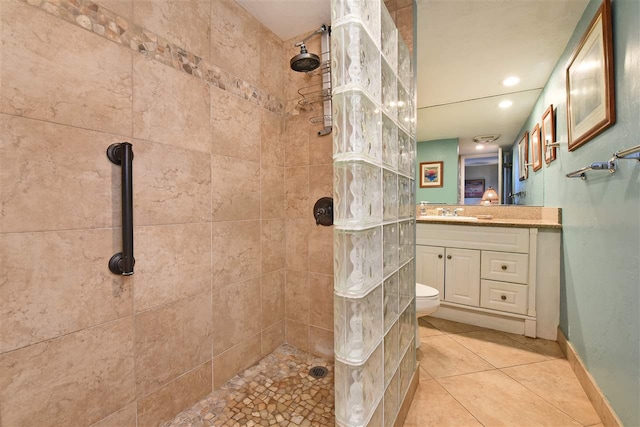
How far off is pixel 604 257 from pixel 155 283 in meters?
2.07

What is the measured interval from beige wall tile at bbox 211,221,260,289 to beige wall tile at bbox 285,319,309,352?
495 millimetres

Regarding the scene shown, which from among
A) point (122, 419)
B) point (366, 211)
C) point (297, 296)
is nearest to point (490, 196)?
point (297, 296)

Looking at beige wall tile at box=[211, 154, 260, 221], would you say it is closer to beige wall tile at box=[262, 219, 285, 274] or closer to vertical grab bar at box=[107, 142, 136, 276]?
beige wall tile at box=[262, 219, 285, 274]

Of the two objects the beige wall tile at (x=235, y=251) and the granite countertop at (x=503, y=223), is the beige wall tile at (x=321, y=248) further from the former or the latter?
the granite countertop at (x=503, y=223)

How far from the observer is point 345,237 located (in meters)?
0.78

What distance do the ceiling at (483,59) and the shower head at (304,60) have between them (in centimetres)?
67

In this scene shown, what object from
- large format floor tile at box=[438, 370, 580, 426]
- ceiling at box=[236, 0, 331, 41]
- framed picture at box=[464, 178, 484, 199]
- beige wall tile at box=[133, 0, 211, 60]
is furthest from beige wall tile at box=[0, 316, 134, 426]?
framed picture at box=[464, 178, 484, 199]

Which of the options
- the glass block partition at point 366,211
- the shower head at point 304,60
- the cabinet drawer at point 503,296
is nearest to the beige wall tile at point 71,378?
the glass block partition at point 366,211

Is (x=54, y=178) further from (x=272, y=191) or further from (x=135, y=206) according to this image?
(x=272, y=191)

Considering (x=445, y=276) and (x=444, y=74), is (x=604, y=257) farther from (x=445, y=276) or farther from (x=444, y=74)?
(x=444, y=74)

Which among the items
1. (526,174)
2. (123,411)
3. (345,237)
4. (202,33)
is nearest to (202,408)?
(123,411)

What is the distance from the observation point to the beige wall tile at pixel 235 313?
145cm

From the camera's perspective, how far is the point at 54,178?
0.89 meters

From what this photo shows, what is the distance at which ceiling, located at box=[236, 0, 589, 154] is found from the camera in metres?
Result: 1.52
